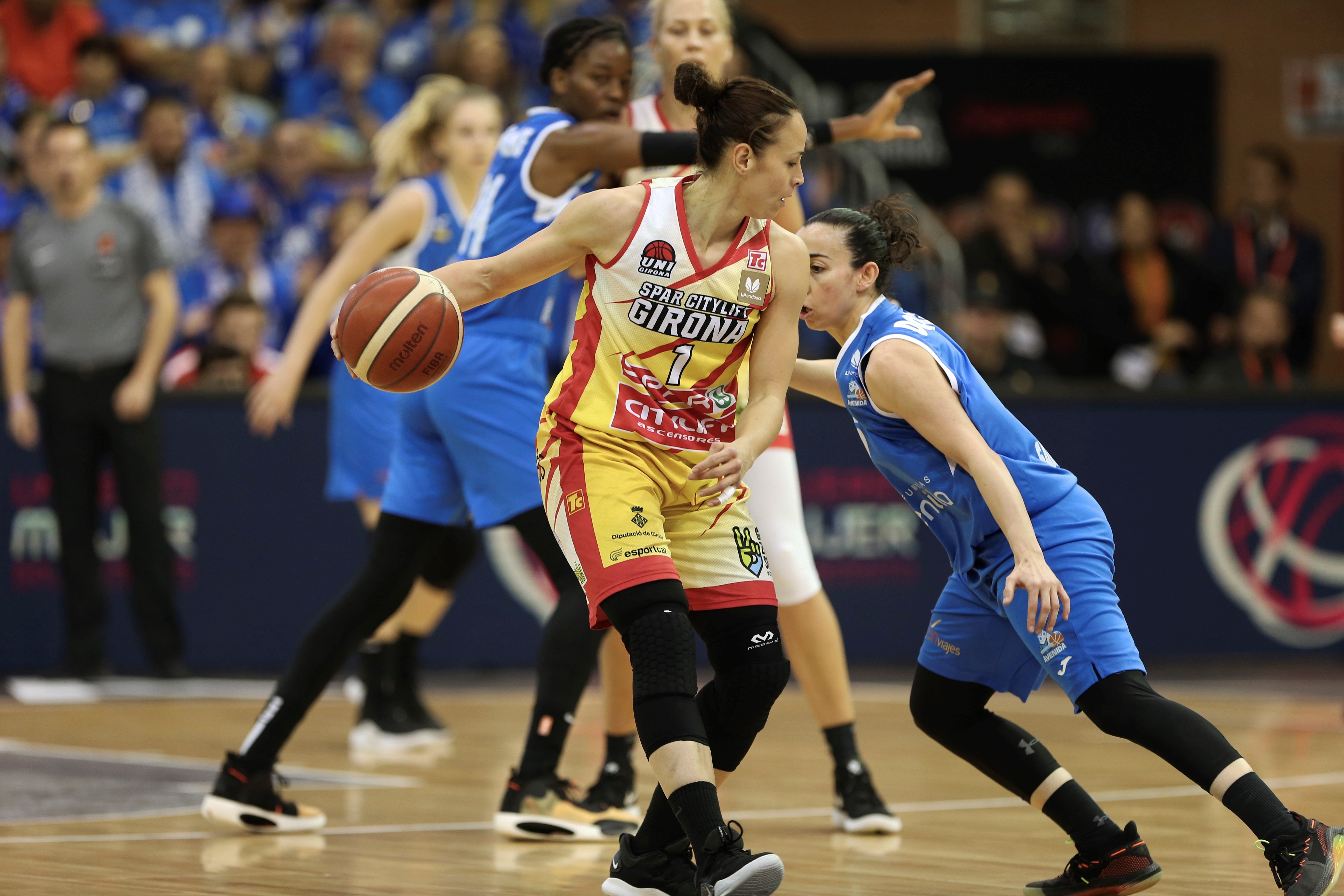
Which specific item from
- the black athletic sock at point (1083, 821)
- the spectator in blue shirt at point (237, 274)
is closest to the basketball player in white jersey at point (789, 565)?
the black athletic sock at point (1083, 821)

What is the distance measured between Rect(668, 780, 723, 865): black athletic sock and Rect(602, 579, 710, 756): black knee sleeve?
4.4 inches

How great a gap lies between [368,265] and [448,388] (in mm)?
1193

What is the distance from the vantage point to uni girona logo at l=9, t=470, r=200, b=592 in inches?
367

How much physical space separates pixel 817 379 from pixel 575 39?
55.7 inches

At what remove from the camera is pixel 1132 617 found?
992 cm

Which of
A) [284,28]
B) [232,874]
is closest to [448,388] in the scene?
[232,874]

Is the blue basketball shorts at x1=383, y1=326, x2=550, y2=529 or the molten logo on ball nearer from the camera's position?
the blue basketball shorts at x1=383, y1=326, x2=550, y2=529

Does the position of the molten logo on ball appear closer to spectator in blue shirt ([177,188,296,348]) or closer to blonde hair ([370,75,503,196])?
blonde hair ([370,75,503,196])

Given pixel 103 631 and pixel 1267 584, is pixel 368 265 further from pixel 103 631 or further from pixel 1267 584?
pixel 1267 584

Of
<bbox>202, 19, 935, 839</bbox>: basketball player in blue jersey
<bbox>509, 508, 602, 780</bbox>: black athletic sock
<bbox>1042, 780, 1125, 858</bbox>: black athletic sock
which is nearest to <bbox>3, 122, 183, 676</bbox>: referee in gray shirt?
<bbox>202, 19, 935, 839</bbox>: basketball player in blue jersey

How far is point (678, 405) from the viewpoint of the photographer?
4.24 metres

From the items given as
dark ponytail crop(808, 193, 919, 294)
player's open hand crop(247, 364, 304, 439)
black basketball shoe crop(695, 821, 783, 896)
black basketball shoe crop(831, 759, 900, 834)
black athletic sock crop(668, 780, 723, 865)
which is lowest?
black basketball shoe crop(831, 759, 900, 834)

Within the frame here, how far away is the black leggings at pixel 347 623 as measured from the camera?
17.5 feet

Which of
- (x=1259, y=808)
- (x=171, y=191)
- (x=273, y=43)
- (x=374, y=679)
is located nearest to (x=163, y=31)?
(x=273, y=43)
